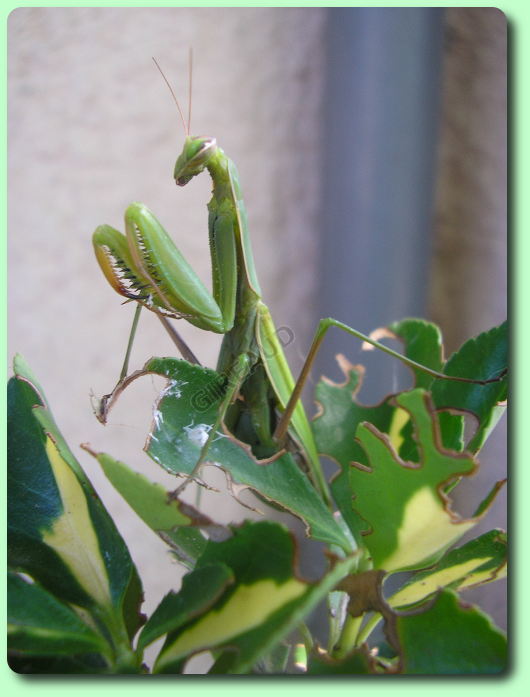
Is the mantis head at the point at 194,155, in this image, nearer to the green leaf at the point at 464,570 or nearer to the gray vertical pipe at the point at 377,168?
the gray vertical pipe at the point at 377,168

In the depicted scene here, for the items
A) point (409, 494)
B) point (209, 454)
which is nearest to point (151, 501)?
point (209, 454)

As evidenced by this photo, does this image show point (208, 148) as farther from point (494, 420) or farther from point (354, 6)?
point (494, 420)

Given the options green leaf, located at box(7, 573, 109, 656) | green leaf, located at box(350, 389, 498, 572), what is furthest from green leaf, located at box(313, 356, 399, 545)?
green leaf, located at box(7, 573, 109, 656)

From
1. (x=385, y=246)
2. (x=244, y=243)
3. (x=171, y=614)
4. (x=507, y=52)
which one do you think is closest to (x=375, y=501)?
(x=171, y=614)

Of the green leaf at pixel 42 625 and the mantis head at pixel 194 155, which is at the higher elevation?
the mantis head at pixel 194 155

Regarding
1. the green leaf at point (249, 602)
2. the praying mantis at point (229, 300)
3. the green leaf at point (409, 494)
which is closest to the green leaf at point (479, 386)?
the praying mantis at point (229, 300)

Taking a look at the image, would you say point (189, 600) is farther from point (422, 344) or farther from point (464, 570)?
point (422, 344)

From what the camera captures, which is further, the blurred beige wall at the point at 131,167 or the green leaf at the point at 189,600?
the blurred beige wall at the point at 131,167
